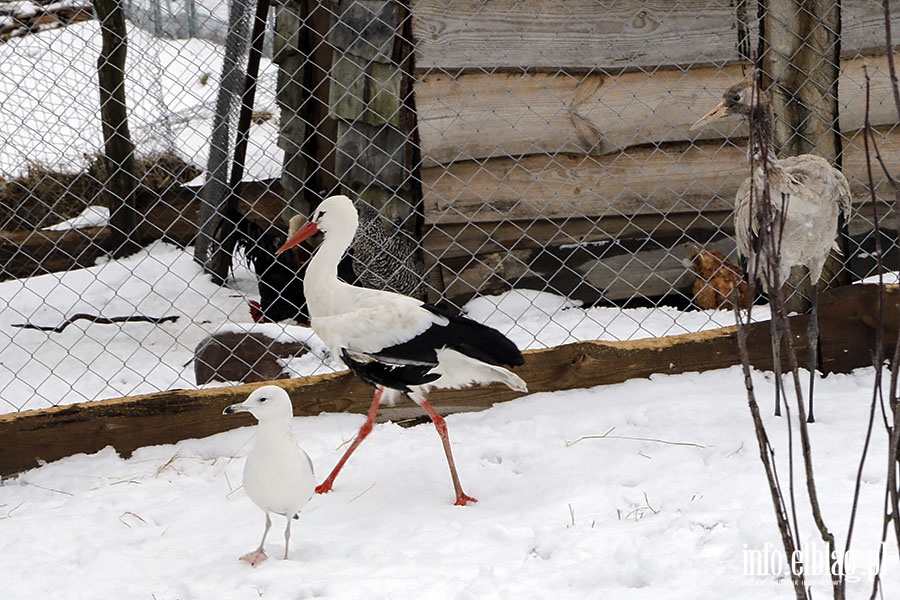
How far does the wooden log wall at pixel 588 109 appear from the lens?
4.96 metres

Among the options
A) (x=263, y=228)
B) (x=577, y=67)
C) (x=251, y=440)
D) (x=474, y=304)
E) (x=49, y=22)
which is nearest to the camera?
(x=251, y=440)

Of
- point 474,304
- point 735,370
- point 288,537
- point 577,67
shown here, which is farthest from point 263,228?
A: point 288,537

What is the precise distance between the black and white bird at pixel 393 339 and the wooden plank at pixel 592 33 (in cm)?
180

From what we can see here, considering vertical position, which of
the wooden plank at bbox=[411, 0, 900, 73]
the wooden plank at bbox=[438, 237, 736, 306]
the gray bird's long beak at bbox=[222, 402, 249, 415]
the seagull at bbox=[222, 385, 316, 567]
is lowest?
the seagull at bbox=[222, 385, 316, 567]

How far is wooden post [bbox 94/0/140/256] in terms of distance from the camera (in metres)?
6.32

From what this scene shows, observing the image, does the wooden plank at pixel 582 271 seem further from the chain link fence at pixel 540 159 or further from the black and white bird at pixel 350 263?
the black and white bird at pixel 350 263

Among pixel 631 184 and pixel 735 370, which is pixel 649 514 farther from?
pixel 631 184

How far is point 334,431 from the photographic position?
3.80 meters

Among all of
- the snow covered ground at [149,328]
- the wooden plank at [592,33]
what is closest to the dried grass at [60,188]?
the snow covered ground at [149,328]

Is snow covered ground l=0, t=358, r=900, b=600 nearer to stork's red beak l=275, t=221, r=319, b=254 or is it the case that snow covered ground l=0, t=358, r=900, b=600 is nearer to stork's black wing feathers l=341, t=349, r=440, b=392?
stork's black wing feathers l=341, t=349, r=440, b=392

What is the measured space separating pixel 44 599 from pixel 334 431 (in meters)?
1.41

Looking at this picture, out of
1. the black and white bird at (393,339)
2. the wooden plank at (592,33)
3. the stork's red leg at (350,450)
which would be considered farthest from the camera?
the wooden plank at (592,33)

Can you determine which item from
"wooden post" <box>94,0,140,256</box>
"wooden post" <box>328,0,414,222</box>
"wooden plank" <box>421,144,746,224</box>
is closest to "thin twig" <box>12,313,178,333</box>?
"wooden post" <box>94,0,140,256</box>

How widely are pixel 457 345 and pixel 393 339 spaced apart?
0.77 ft
